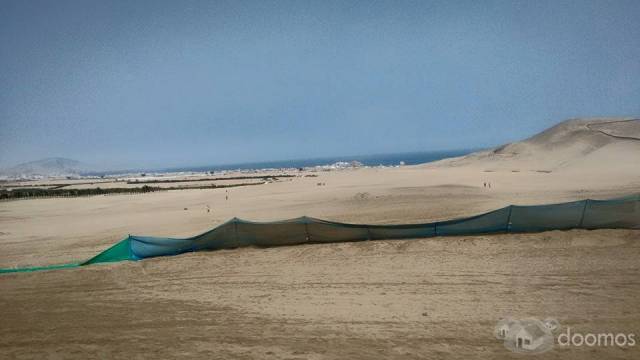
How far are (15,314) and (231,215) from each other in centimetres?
1733

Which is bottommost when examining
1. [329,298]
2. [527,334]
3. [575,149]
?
[527,334]

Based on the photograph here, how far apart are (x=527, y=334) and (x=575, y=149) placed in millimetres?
53233

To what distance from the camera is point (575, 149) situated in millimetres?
51219

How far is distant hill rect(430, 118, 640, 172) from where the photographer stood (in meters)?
44.5

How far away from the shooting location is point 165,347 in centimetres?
827

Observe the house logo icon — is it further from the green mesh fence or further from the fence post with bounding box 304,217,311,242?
the fence post with bounding box 304,217,311,242

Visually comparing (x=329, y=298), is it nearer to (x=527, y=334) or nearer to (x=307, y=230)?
(x=527, y=334)

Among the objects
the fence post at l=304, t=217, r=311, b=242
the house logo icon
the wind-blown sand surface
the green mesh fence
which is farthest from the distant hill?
the house logo icon

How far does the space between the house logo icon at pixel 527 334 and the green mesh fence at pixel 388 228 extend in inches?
275

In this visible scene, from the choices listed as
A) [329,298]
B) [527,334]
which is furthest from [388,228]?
[527,334]

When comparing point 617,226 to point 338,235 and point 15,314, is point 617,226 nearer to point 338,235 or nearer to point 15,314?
point 338,235

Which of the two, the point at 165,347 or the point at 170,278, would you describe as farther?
the point at 170,278

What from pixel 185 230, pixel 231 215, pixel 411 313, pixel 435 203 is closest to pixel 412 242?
pixel 411 313

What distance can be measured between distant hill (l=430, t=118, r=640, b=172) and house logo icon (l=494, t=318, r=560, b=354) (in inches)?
1594
